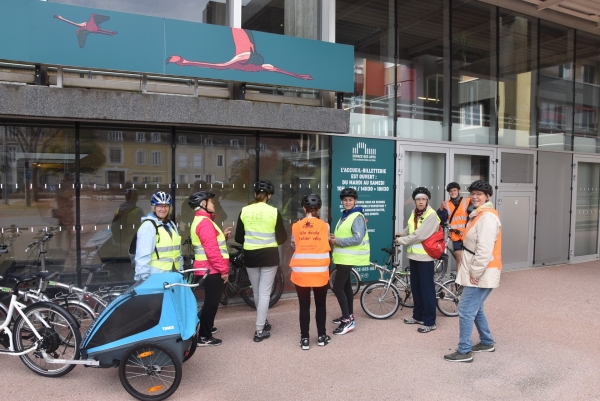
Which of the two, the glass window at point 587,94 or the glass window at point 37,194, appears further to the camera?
the glass window at point 587,94

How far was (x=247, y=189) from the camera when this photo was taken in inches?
285

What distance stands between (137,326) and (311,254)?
1881mm

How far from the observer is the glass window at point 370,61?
26.7 ft

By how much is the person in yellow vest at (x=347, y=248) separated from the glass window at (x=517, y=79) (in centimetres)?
579

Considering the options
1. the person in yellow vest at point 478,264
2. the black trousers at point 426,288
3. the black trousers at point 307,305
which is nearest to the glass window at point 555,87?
the black trousers at point 426,288

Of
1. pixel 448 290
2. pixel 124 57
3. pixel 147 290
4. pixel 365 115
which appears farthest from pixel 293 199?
pixel 147 290

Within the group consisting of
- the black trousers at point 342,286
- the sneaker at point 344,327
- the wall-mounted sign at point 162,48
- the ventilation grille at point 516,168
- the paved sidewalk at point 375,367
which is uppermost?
the wall-mounted sign at point 162,48

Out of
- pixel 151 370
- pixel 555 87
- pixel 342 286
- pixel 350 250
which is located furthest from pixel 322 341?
pixel 555 87

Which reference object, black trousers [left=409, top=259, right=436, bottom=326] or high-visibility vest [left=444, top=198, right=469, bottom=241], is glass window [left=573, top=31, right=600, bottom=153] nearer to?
high-visibility vest [left=444, top=198, right=469, bottom=241]

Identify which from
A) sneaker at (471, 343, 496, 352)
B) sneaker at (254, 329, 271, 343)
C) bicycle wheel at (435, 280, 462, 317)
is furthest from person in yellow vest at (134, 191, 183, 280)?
bicycle wheel at (435, 280, 462, 317)

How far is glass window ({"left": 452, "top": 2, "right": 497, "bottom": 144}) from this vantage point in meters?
9.44

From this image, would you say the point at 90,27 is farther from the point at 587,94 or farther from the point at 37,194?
the point at 587,94

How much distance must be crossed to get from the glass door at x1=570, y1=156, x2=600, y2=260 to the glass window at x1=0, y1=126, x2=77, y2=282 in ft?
34.4

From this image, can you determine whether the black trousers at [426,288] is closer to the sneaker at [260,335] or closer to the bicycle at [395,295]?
the bicycle at [395,295]
